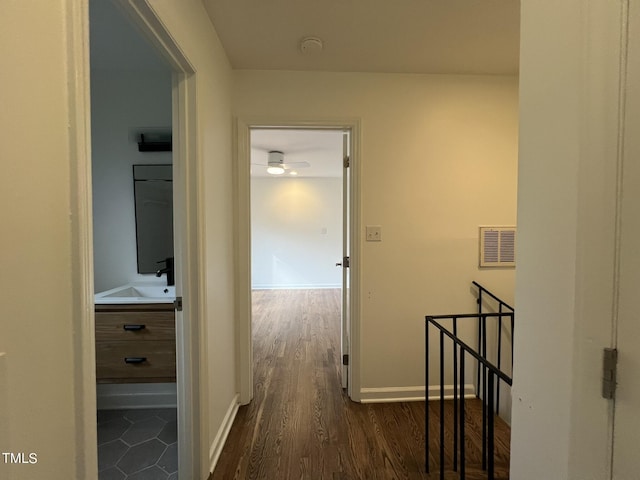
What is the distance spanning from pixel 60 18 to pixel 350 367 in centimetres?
226

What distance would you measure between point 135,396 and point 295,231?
4163mm

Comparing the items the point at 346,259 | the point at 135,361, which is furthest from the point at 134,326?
the point at 346,259

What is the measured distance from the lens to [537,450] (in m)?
0.69

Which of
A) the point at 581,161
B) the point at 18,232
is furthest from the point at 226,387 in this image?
the point at 581,161

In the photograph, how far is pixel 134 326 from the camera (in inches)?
64.4

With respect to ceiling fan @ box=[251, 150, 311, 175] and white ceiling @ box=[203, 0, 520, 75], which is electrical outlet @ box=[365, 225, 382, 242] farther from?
ceiling fan @ box=[251, 150, 311, 175]

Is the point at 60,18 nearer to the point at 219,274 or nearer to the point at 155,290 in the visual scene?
the point at 219,274

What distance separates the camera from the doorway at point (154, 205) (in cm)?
129

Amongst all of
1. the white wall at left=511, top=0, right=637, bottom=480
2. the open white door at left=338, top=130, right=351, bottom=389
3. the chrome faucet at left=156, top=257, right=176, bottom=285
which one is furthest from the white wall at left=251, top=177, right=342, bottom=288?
the white wall at left=511, top=0, right=637, bottom=480

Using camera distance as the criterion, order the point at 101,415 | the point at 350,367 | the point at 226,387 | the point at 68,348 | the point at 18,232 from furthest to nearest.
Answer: the point at 350,367
the point at 101,415
the point at 226,387
the point at 68,348
the point at 18,232

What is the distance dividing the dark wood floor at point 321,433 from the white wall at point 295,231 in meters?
3.18

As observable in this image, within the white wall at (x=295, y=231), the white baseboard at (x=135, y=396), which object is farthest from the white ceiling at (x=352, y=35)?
the white wall at (x=295, y=231)

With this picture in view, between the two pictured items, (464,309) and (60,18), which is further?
(464,309)

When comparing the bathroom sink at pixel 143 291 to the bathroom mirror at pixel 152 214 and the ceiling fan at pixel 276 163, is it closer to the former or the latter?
the bathroom mirror at pixel 152 214
